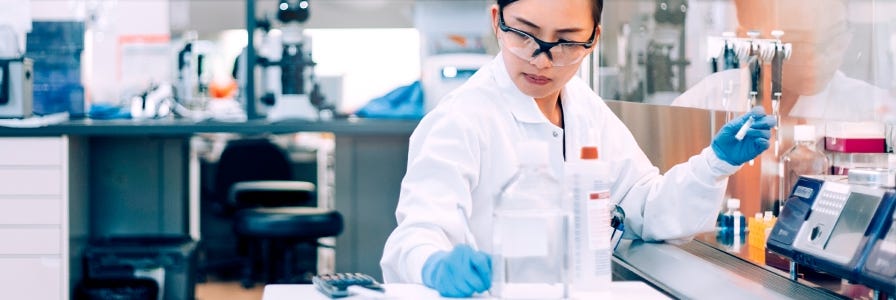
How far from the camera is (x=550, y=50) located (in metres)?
1.63

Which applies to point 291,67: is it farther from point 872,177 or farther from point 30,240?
point 872,177

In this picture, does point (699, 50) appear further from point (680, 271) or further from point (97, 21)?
point (97, 21)

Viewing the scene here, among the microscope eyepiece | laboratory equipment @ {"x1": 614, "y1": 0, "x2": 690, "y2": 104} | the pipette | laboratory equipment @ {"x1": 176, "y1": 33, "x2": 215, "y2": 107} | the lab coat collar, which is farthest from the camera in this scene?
laboratory equipment @ {"x1": 176, "y1": 33, "x2": 215, "y2": 107}

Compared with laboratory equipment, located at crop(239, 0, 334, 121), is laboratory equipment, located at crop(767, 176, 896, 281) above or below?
below

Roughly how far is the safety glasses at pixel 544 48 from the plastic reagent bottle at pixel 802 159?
57 cm

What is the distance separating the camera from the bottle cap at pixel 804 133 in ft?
6.53

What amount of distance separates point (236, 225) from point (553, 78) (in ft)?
9.93

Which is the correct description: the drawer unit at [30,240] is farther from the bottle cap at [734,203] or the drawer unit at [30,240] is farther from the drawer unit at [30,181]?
the bottle cap at [734,203]

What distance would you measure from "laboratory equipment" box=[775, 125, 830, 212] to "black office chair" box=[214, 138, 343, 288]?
243 centimetres

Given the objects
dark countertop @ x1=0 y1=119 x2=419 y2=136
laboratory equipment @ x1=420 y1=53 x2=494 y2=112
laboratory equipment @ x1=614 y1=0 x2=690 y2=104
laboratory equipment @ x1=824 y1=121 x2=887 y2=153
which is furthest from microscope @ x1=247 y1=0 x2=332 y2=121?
laboratory equipment @ x1=824 y1=121 x2=887 y2=153

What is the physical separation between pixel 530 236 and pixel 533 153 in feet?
0.34

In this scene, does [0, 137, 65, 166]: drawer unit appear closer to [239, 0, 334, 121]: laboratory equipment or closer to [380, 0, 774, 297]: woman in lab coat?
[239, 0, 334, 121]: laboratory equipment

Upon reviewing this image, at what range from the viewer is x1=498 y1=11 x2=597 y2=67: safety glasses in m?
1.63

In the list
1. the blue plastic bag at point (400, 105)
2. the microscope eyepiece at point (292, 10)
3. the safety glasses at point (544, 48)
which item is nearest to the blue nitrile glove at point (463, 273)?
the safety glasses at point (544, 48)
